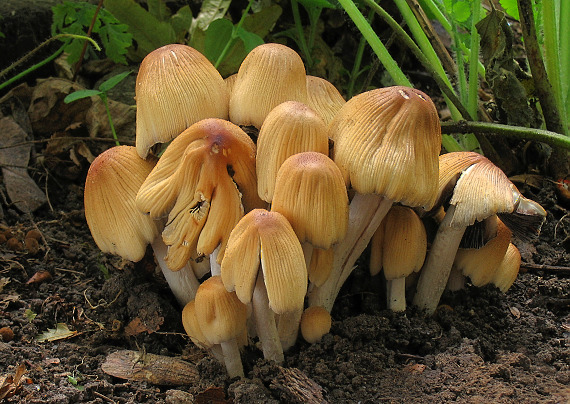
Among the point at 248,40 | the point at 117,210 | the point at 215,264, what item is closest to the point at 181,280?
the point at 215,264

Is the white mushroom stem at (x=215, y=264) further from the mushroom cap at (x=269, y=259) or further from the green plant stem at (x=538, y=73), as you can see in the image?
the green plant stem at (x=538, y=73)

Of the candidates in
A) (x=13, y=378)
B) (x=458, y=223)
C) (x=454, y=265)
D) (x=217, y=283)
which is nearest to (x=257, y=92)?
(x=217, y=283)

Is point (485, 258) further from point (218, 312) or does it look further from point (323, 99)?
point (218, 312)

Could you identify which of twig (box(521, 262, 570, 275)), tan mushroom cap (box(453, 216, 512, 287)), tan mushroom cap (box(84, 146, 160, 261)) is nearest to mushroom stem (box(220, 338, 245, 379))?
tan mushroom cap (box(84, 146, 160, 261))

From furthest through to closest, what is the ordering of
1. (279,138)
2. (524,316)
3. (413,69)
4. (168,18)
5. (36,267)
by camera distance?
(413,69) < (168,18) < (36,267) < (524,316) < (279,138)

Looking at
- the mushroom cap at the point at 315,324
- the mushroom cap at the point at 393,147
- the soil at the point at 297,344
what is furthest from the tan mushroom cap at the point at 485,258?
the mushroom cap at the point at 315,324

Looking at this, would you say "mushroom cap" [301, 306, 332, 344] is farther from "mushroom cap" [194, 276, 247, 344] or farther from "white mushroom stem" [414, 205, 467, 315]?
"white mushroom stem" [414, 205, 467, 315]

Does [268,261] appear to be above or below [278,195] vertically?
below

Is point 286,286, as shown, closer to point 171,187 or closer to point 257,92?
point 171,187
